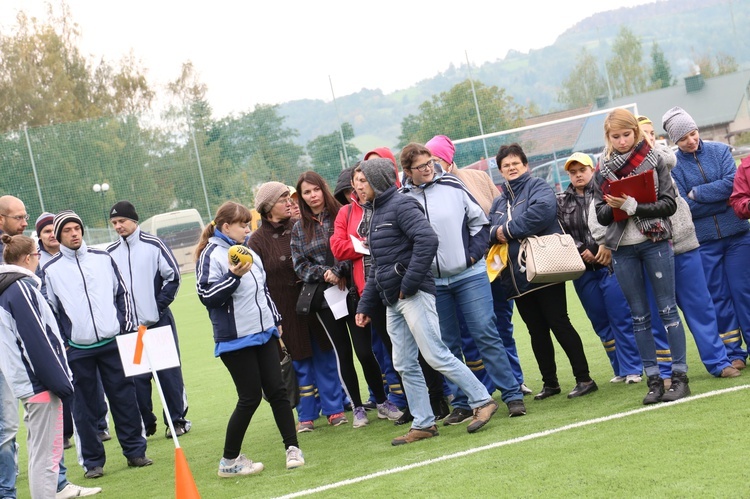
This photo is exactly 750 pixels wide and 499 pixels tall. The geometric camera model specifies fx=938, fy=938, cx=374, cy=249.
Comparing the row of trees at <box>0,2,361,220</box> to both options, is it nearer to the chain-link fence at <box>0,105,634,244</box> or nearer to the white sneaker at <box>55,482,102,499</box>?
the chain-link fence at <box>0,105,634,244</box>

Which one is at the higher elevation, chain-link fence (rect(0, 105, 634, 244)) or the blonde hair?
chain-link fence (rect(0, 105, 634, 244))

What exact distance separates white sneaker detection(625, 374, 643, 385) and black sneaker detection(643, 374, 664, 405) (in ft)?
2.59

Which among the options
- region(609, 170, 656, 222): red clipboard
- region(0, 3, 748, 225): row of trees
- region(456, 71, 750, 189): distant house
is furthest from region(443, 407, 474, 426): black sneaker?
region(0, 3, 748, 225): row of trees

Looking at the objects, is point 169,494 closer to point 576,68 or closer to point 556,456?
point 556,456

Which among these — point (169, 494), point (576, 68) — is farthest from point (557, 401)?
point (576, 68)

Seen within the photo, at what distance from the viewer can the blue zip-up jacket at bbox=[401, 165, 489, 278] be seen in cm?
624

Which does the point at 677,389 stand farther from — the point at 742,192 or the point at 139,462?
the point at 139,462

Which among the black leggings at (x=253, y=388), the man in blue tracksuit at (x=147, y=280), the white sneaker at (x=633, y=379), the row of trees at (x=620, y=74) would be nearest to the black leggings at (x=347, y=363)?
the black leggings at (x=253, y=388)

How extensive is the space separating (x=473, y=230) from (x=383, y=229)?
723 mm

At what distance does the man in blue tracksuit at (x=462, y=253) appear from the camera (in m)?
6.25

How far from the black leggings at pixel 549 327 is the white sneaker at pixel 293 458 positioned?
1.91 metres

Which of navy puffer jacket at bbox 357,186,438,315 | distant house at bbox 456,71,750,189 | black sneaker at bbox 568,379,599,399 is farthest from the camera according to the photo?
distant house at bbox 456,71,750,189

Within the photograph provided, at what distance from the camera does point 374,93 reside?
31453 mm

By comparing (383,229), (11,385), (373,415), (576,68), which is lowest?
(373,415)
